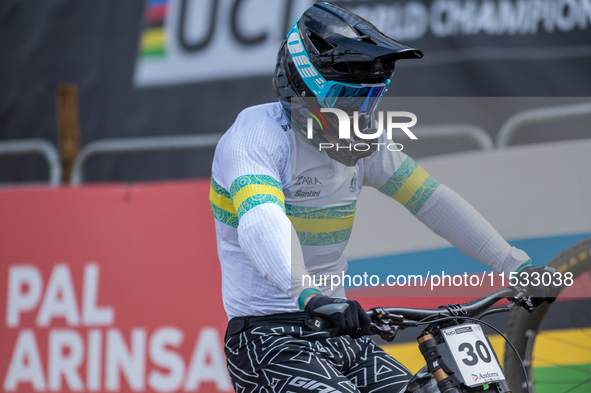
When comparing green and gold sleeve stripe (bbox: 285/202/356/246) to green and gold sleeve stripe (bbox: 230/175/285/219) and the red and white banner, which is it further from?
the red and white banner

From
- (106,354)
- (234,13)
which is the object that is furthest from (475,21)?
(106,354)

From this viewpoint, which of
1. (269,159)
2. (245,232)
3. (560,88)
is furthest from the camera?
(560,88)

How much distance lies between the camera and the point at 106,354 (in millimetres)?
4125

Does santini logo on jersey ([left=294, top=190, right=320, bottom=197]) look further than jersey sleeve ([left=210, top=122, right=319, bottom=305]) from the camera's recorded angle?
Yes

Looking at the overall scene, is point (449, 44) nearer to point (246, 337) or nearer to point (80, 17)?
point (80, 17)

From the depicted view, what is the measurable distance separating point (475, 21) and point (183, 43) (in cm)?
260

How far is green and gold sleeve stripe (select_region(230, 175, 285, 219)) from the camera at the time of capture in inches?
78.7

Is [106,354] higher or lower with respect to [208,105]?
lower

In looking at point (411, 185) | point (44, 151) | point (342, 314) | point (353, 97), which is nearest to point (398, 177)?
point (411, 185)

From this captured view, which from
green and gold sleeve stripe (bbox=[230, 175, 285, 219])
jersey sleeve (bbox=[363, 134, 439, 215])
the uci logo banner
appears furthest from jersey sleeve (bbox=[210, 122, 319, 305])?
the uci logo banner

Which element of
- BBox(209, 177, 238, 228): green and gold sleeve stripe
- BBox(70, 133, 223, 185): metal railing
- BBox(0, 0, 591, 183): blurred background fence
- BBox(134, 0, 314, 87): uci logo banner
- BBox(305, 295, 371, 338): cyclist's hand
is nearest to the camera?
BBox(305, 295, 371, 338): cyclist's hand

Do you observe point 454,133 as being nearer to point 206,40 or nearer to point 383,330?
point 383,330

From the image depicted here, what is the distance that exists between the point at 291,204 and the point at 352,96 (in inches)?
16.3

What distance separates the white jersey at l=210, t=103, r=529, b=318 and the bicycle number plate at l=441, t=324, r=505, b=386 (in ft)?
1.53
